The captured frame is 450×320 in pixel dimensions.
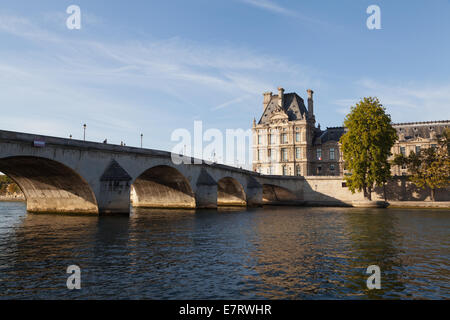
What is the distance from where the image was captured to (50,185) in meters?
38.2

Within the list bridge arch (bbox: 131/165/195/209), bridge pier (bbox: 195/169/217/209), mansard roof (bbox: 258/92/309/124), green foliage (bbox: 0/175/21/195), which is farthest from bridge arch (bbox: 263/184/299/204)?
green foliage (bbox: 0/175/21/195)

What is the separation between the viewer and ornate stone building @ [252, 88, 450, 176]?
94.6 m

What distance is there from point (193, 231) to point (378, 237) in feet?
43.9

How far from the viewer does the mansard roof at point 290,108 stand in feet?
317

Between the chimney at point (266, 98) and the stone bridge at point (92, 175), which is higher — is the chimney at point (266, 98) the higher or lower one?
the higher one

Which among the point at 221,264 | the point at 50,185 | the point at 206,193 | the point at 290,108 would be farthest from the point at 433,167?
the point at 50,185

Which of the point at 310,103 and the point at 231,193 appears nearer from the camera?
the point at 231,193

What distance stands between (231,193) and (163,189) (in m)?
18.0

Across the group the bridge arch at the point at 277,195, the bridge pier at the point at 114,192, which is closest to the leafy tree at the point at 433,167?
the bridge arch at the point at 277,195

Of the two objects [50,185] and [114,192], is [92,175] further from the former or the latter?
[50,185]

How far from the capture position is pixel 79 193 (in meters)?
38.0

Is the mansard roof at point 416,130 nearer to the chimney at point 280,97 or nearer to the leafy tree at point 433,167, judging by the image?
the chimney at point 280,97
